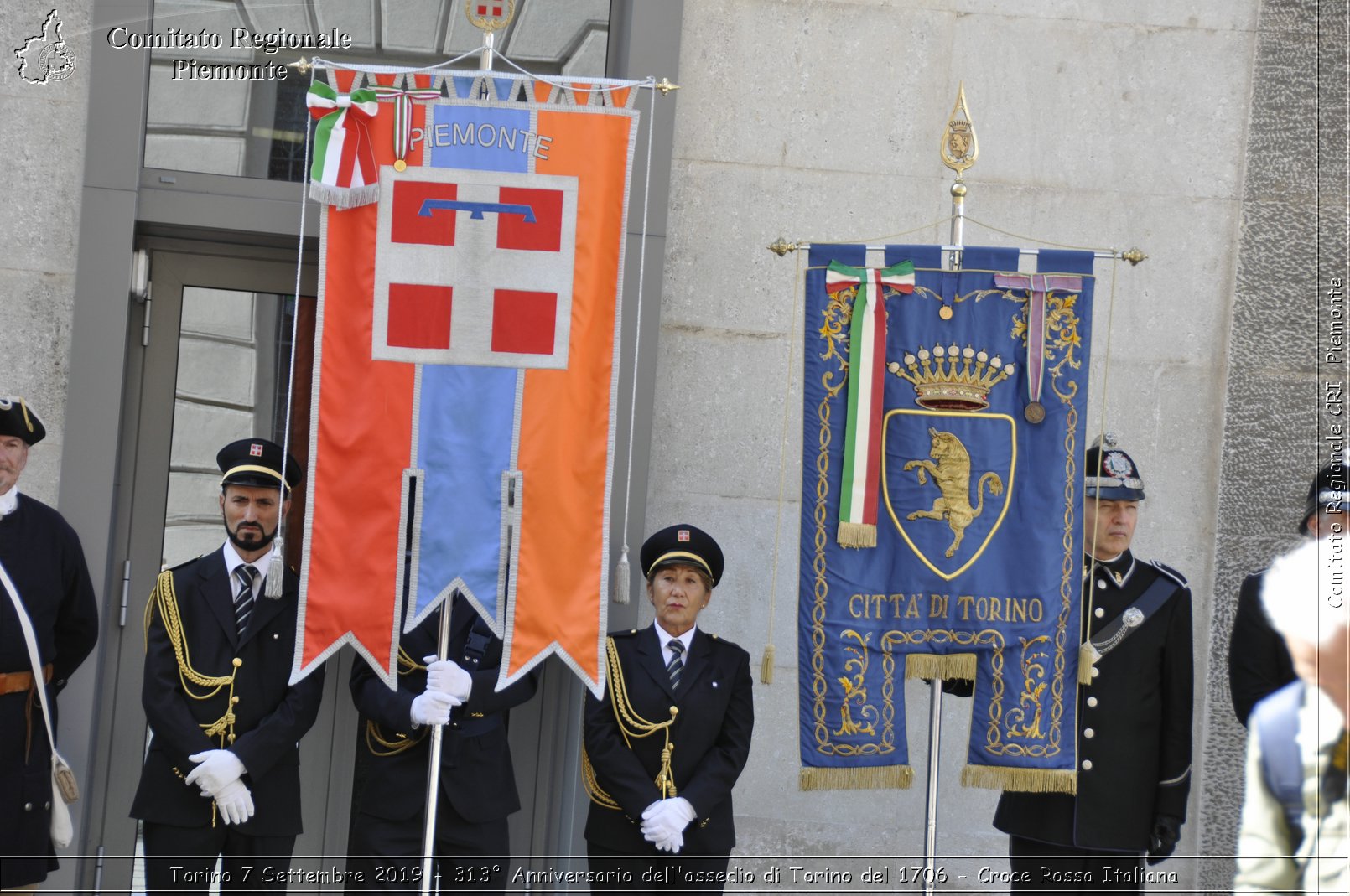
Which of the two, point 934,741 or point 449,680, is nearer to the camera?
point 449,680

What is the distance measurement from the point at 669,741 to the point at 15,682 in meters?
2.06

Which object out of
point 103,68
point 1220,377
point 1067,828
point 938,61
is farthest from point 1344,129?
point 103,68

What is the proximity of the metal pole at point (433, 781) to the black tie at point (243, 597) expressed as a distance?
62 centimetres

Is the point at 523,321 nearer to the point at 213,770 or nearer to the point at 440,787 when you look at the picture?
the point at 440,787

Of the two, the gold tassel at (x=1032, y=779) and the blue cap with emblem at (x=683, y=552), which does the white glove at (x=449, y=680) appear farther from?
the gold tassel at (x=1032, y=779)

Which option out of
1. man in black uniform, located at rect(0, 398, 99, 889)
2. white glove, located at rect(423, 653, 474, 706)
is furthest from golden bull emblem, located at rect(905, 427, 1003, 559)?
man in black uniform, located at rect(0, 398, 99, 889)

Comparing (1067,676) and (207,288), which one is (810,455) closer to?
(1067,676)

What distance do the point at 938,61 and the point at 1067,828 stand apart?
9.77ft

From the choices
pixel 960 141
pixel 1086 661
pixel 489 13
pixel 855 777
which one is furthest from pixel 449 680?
pixel 960 141

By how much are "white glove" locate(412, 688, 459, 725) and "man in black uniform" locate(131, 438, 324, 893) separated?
0.38 m

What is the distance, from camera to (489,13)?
4.94 metres

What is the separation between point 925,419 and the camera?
4.84 meters

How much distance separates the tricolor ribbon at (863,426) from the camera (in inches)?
190

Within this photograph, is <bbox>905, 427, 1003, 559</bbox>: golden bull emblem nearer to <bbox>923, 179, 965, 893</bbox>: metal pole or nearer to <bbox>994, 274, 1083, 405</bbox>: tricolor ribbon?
<bbox>994, 274, 1083, 405</bbox>: tricolor ribbon
